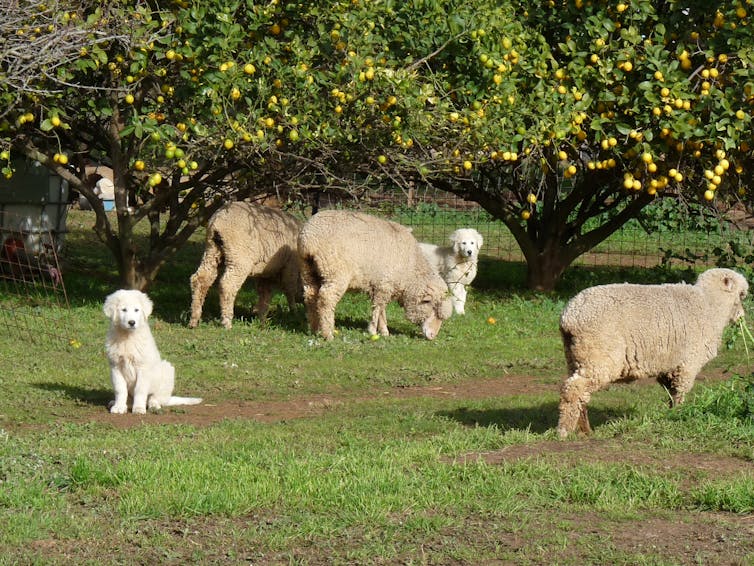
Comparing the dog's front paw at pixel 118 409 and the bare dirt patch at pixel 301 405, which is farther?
the dog's front paw at pixel 118 409

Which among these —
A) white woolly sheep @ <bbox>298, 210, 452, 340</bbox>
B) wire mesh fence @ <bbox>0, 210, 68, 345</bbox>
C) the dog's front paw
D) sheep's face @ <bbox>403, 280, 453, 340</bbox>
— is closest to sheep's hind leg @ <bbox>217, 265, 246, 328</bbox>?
white woolly sheep @ <bbox>298, 210, 452, 340</bbox>

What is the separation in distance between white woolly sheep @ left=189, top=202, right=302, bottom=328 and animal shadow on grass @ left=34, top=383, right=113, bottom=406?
3558mm

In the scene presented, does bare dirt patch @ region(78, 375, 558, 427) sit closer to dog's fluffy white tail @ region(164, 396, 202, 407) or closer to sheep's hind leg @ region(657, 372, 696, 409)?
dog's fluffy white tail @ region(164, 396, 202, 407)

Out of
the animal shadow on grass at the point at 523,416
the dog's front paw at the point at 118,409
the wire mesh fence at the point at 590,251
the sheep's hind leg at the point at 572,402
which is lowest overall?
the dog's front paw at the point at 118,409

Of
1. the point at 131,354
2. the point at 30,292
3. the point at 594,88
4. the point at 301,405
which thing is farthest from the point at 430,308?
the point at 30,292

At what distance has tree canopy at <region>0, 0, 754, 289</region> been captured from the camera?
1184 cm

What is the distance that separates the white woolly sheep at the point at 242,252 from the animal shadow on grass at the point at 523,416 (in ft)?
16.3

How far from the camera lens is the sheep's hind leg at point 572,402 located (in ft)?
25.7

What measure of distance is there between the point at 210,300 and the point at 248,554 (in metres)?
10.3

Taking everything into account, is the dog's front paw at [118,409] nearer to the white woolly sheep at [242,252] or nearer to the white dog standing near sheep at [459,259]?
the white woolly sheep at [242,252]

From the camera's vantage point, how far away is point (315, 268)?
13.4 m

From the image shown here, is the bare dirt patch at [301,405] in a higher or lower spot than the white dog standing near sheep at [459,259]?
lower

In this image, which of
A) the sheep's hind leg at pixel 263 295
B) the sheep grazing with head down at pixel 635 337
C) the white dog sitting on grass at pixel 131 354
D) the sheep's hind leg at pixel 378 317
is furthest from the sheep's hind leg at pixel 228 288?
the sheep grazing with head down at pixel 635 337

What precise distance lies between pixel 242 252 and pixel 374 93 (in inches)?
115
